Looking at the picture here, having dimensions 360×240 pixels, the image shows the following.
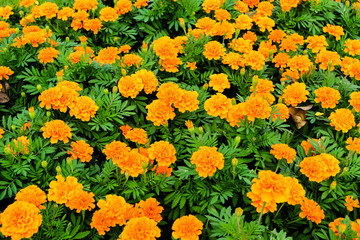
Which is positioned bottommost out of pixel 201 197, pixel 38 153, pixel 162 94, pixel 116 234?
pixel 116 234

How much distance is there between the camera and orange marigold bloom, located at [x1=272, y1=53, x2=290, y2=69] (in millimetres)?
3135

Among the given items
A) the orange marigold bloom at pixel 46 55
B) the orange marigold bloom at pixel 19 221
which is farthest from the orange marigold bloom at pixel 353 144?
the orange marigold bloom at pixel 46 55

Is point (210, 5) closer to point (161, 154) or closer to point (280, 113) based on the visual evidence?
point (280, 113)

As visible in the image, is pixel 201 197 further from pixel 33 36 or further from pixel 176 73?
pixel 33 36

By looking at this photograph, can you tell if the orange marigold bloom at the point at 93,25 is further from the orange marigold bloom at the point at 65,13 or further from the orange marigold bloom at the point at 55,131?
the orange marigold bloom at the point at 55,131

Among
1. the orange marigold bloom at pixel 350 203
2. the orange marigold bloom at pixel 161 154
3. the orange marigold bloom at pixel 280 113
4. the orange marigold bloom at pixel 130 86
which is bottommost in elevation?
the orange marigold bloom at pixel 350 203

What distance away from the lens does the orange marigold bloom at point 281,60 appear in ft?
10.3

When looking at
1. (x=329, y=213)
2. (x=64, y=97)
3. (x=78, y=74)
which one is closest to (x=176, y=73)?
(x=78, y=74)

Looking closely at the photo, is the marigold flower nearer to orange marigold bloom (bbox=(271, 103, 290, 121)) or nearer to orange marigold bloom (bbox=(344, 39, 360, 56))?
orange marigold bloom (bbox=(271, 103, 290, 121))

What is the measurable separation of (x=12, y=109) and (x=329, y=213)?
2.47m

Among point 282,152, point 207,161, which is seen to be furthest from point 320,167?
point 207,161

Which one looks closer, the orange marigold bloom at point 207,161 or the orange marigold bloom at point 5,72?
the orange marigold bloom at point 207,161

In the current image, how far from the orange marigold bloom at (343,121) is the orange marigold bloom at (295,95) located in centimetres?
27

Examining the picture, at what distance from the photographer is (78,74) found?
9.40ft
